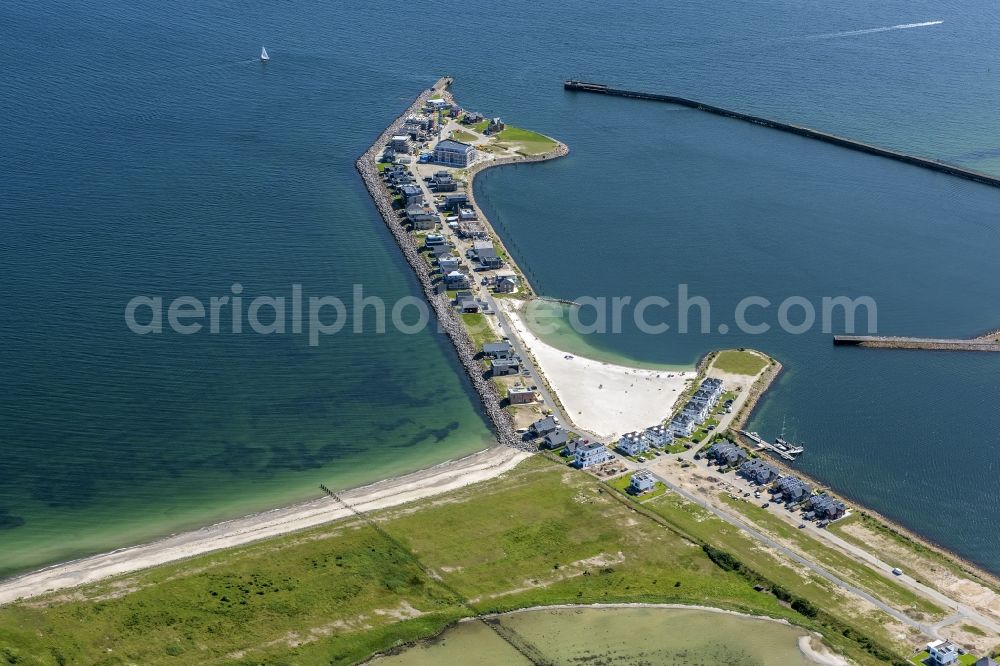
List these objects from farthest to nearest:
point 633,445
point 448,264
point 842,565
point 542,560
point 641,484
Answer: point 448,264 < point 633,445 < point 641,484 < point 842,565 < point 542,560

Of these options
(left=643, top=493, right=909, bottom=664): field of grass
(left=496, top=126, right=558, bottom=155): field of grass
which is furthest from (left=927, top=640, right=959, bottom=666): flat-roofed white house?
(left=496, top=126, right=558, bottom=155): field of grass

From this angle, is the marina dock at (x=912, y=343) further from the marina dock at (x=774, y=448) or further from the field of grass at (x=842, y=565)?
the field of grass at (x=842, y=565)

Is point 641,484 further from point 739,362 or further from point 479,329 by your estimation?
point 479,329

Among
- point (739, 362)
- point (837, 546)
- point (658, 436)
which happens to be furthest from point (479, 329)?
point (837, 546)

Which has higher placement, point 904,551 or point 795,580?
point 904,551

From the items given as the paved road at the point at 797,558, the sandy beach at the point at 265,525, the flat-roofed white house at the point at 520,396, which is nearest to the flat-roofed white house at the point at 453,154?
the flat-roofed white house at the point at 520,396

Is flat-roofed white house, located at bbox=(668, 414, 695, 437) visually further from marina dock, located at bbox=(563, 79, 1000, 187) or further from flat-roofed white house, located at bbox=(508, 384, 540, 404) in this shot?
marina dock, located at bbox=(563, 79, 1000, 187)

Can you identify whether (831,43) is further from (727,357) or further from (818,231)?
(727,357)
